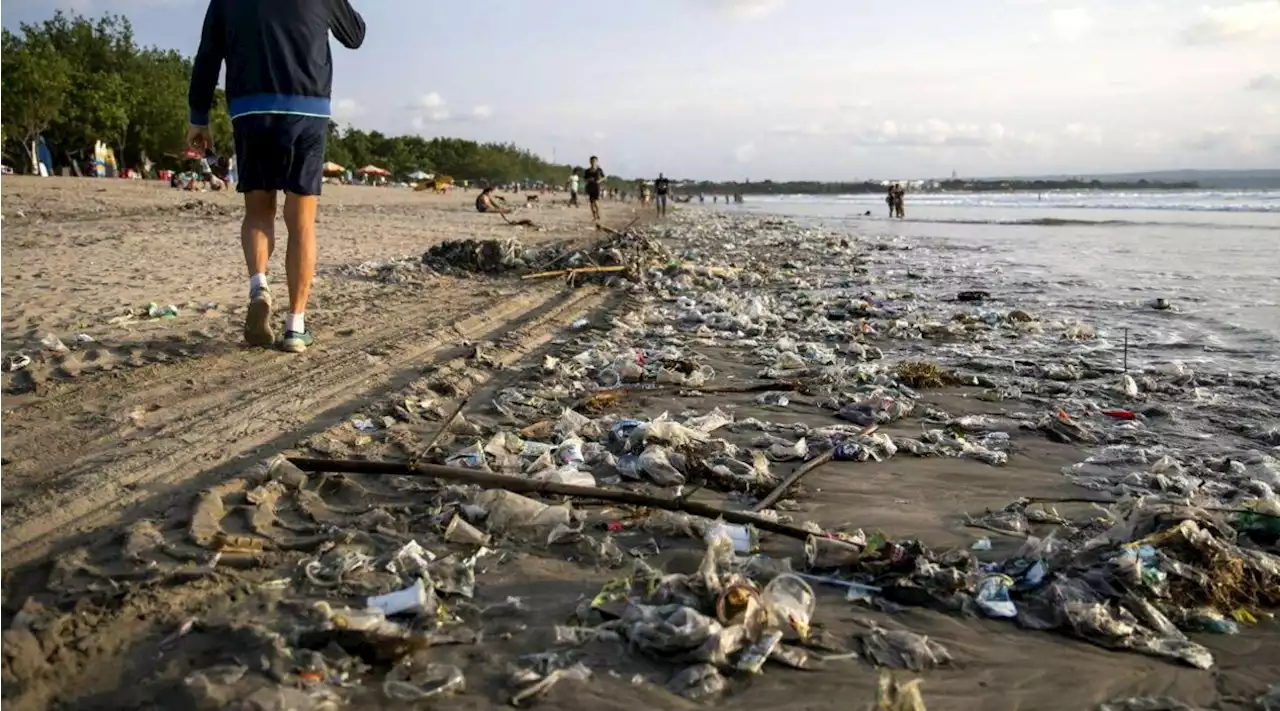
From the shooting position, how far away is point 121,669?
1583 millimetres

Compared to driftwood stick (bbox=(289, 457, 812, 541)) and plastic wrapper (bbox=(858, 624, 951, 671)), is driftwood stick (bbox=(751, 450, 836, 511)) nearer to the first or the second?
driftwood stick (bbox=(289, 457, 812, 541))

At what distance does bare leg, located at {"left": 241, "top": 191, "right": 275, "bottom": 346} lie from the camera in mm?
3938

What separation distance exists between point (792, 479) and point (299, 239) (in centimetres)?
266

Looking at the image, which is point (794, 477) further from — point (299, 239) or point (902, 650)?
point (299, 239)

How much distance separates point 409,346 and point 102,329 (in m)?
1.66

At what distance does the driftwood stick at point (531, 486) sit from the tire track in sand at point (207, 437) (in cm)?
40

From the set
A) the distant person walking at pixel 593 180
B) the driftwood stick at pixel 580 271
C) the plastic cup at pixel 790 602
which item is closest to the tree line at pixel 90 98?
the distant person walking at pixel 593 180

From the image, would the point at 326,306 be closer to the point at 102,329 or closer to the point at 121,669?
the point at 102,329

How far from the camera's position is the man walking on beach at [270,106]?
3.70 metres

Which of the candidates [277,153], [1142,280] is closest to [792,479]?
[277,153]

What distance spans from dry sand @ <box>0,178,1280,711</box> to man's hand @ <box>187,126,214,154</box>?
3.26 ft

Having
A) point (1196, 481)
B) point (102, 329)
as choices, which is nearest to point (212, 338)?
point (102, 329)

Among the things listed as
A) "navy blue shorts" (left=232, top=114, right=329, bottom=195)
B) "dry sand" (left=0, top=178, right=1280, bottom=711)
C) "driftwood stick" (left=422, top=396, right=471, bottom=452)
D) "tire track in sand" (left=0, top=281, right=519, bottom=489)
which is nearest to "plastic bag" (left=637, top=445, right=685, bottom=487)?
"dry sand" (left=0, top=178, right=1280, bottom=711)

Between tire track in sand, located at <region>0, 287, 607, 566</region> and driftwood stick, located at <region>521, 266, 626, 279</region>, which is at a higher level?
driftwood stick, located at <region>521, 266, 626, 279</region>
